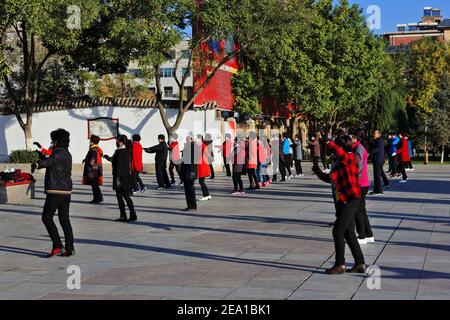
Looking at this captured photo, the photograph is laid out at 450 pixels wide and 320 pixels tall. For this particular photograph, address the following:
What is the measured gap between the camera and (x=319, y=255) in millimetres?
10133

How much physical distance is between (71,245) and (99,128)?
24.8 metres

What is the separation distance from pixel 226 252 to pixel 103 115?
25.2 m

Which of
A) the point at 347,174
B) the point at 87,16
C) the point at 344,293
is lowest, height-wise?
the point at 344,293

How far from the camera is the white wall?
34375 millimetres

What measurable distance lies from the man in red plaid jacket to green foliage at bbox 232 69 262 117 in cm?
3384

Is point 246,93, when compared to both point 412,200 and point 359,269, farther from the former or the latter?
point 359,269

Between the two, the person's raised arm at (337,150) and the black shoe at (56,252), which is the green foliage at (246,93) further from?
the person's raised arm at (337,150)

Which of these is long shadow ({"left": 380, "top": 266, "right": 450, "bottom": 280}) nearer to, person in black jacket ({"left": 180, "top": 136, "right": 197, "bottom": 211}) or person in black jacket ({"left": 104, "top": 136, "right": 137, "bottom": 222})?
person in black jacket ({"left": 104, "top": 136, "right": 137, "bottom": 222})

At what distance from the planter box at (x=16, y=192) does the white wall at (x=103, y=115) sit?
14.6 meters

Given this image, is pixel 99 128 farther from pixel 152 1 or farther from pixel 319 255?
pixel 319 255

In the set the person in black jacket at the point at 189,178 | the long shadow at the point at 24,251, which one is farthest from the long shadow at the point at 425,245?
the person in black jacket at the point at 189,178

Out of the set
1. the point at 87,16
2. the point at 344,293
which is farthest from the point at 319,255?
the point at 87,16

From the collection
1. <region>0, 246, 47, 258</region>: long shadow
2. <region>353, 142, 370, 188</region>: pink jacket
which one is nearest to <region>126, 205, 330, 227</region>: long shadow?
<region>353, 142, 370, 188</region>: pink jacket

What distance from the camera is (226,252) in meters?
10.5
